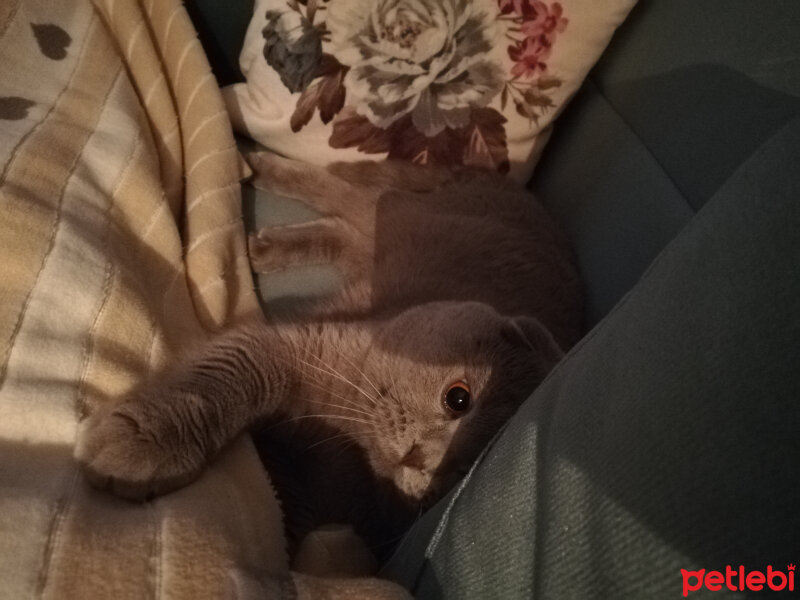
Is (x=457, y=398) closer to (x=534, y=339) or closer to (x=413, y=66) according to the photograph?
(x=534, y=339)

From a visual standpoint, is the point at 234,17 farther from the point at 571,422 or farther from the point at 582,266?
the point at 571,422

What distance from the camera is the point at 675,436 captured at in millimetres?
430

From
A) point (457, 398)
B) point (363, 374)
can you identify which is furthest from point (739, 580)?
point (363, 374)

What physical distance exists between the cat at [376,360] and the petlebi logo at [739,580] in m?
0.56

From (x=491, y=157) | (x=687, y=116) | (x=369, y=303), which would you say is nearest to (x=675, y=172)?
(x=687, y=116)

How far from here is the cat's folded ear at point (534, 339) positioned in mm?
1015

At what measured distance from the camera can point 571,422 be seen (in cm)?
54

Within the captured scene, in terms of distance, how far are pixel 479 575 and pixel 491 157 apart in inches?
Answer: 40.7

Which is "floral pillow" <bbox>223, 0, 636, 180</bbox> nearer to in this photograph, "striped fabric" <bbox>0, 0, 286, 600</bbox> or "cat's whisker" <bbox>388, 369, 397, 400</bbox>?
"striped fabric" <bbox>0, 0, 286, 600</bbox>

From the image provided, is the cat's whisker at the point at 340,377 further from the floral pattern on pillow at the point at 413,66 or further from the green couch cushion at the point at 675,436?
the floral pattern on pillow at the point at 413,66

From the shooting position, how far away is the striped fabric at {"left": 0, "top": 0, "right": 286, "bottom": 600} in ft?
1.97

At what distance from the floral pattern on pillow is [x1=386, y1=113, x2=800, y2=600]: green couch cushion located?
84 centimetres

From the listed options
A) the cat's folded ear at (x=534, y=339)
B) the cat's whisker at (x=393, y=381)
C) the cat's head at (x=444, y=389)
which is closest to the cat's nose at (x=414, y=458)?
the cat's head at (x=444, y=389)

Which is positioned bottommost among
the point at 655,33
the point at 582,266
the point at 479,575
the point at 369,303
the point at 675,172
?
the point at 369,303
